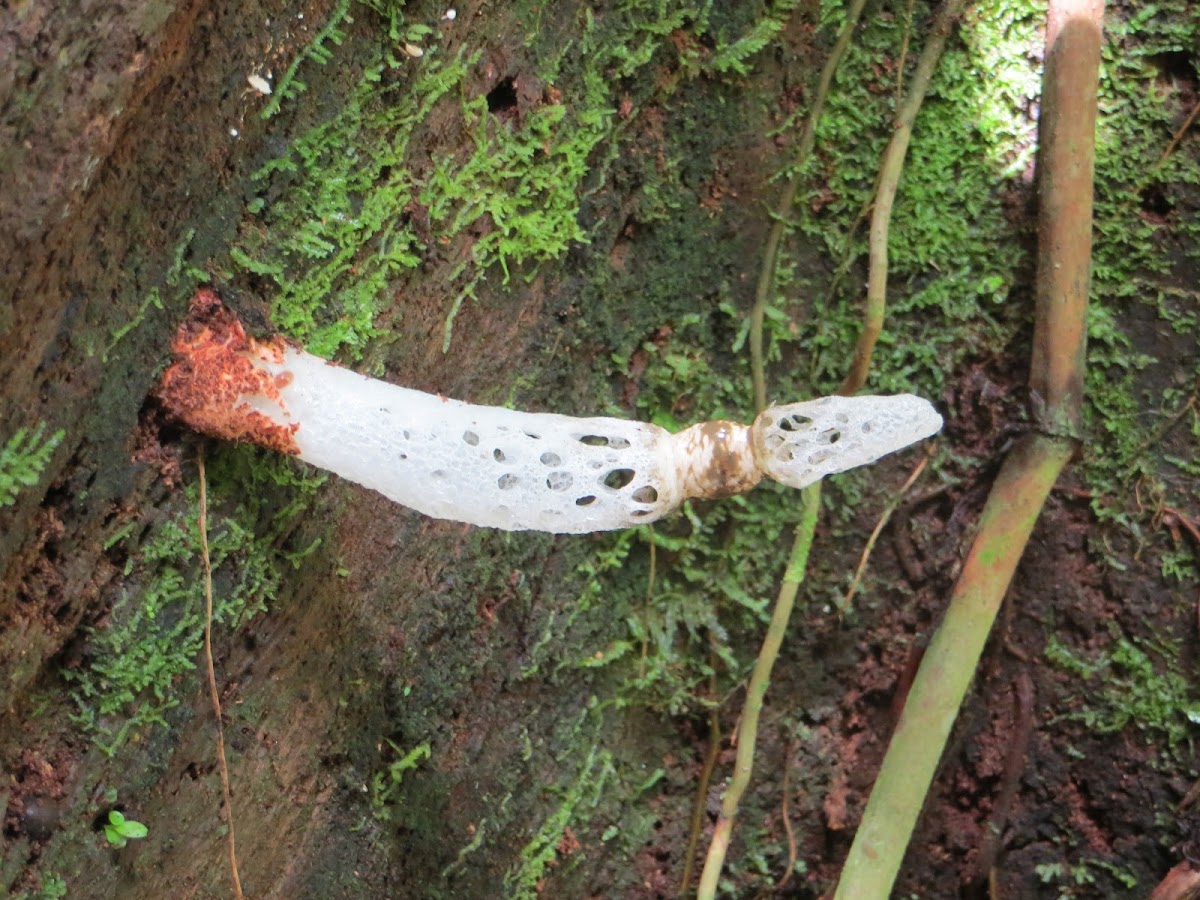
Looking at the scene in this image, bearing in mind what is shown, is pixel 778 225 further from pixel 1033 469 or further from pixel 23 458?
pixel 23 458

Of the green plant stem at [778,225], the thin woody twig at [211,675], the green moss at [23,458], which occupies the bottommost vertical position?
the thin woody twig at [211,675]

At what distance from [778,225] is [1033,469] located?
74 cm

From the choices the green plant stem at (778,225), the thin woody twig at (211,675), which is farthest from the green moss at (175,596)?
the green plant stem at (778,225)

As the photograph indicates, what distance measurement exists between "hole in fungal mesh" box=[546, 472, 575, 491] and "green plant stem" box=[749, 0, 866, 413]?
2.53ft

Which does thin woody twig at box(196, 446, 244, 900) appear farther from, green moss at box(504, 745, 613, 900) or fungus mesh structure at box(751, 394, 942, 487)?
fungus mesh structure at box(751, 394, 942, 487)

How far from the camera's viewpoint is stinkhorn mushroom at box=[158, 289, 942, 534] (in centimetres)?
158

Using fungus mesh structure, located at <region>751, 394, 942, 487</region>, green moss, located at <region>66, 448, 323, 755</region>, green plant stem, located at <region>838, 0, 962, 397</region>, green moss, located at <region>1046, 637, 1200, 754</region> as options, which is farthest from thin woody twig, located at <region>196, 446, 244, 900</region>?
green moss, located at <region>1046, 637, 1200, 754</region>

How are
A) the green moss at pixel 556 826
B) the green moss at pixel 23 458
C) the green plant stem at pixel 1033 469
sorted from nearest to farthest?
the green moss at pixel 23 458
the green plant stem at pixel 1033 469
the green moss at pixel 556 826

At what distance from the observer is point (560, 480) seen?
1670mm

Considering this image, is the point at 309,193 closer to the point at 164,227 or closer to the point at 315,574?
the point at 164,227

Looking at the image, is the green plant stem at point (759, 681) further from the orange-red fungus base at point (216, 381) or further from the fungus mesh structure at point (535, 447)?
the orange-red fungus base at point (216, 381)

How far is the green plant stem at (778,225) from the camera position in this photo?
7.42ft

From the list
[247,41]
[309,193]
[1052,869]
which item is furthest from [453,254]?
[1052,869]

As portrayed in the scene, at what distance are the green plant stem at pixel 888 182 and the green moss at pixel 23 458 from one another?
4.92ft
